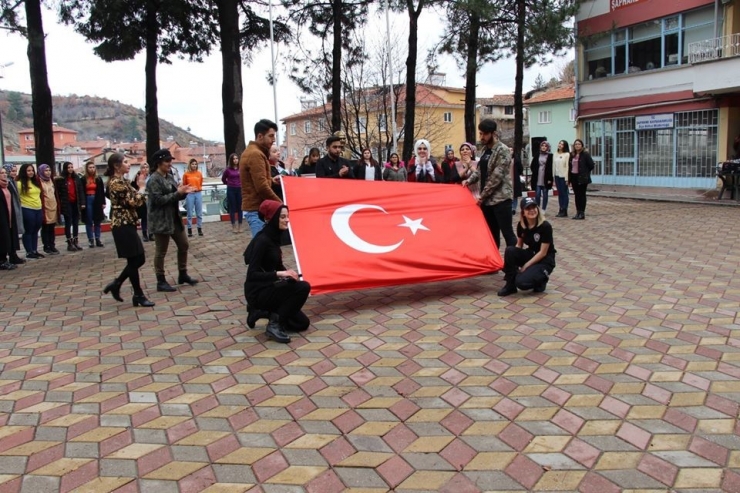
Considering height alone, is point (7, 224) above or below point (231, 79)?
below

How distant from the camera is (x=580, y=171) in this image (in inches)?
520

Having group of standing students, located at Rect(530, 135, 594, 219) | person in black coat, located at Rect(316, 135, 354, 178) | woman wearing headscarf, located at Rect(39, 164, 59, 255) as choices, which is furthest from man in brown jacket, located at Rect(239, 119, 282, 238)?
group of standing students, located at Rect(530, 135, 594, 219)

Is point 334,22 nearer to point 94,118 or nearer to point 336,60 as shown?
point 336,60

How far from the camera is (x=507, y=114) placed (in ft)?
253

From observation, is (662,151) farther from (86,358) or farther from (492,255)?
(86,358)

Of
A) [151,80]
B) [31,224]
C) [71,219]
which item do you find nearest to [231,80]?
[151,80]

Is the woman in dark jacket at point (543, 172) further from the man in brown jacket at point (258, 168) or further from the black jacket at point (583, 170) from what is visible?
the man in brown jacket at point (258, 168)

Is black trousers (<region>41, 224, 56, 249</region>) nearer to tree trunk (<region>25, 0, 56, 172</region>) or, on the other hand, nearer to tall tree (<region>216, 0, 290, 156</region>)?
tree trunk (<region>25, 0, 56, 172</region>)

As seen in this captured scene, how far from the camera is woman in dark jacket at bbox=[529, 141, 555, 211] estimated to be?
1360 centimetres

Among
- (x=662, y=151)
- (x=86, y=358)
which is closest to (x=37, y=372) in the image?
(x=86, y=358)

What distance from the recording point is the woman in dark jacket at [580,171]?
13.2 metres

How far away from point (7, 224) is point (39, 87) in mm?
6594

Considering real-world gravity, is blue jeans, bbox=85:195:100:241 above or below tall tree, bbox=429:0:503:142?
below

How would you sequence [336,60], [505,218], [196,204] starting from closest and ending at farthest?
[505,218] → [196,204] → [336,60]
